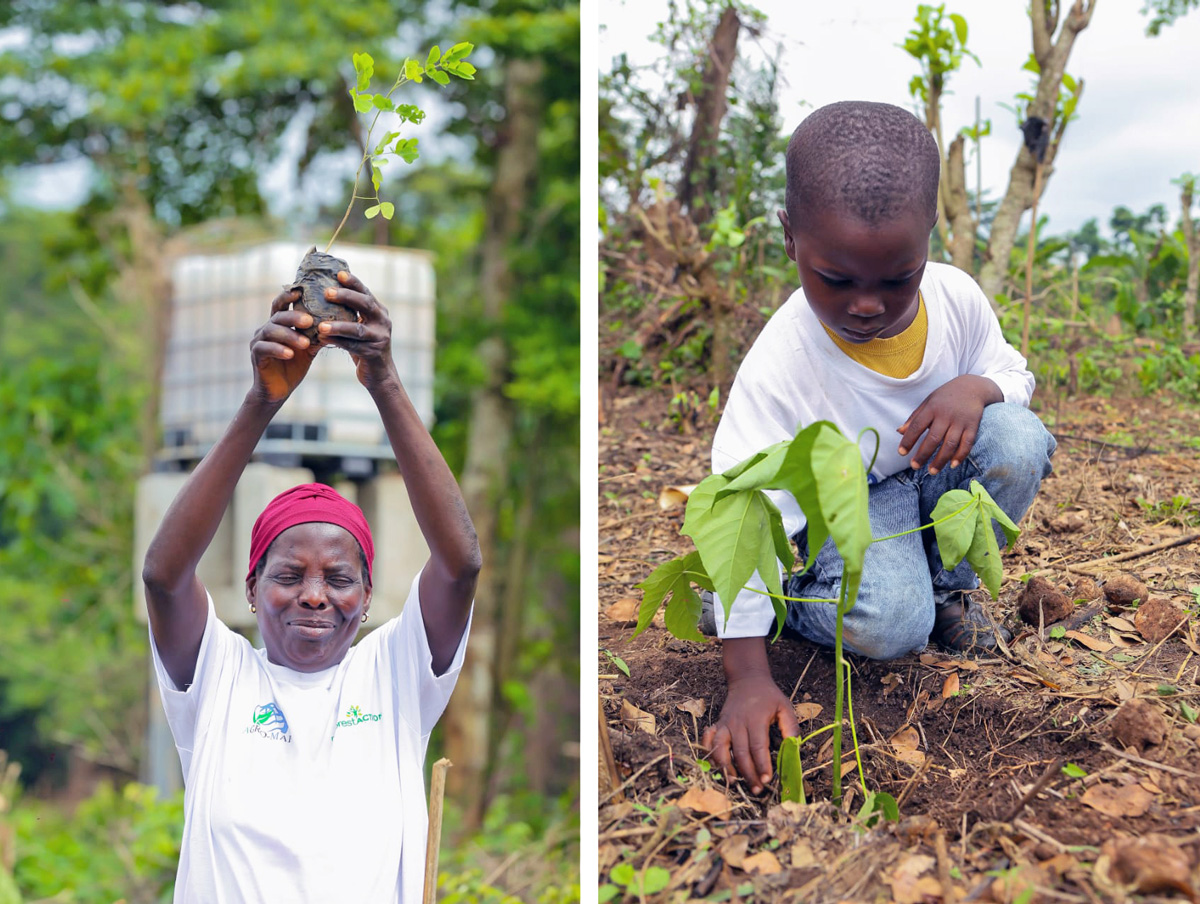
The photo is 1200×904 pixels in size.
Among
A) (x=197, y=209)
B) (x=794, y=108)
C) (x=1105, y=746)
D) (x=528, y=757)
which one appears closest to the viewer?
(x=1105, y=746)

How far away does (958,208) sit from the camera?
9.17ft

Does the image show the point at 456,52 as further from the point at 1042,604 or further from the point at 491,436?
the point at 491,436

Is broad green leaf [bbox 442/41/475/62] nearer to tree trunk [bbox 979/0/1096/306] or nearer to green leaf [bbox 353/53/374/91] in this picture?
green leaf [bbox 353/53/374/91]

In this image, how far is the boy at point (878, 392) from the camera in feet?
5.37

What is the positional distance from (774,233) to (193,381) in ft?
8.56

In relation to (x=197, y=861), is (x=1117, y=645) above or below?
above

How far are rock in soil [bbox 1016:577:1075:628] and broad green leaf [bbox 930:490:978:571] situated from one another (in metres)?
0.45

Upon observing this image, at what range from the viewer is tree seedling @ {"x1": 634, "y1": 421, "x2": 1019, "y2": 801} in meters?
1.36

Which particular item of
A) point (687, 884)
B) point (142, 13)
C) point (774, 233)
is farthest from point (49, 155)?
point (687, 884)

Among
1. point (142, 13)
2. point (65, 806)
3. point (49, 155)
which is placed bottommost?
point (65, 806)

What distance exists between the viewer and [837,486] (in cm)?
136

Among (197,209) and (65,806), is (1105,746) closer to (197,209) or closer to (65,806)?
(197,209)

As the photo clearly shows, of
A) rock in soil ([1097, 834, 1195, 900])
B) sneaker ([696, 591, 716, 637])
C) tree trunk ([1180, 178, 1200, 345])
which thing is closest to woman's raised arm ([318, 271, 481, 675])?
sneaker ([696, 591, 716, 637])

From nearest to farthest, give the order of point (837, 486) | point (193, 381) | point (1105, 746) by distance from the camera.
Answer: point (837, 486) → point (1105, 746) → point (193, 381)
